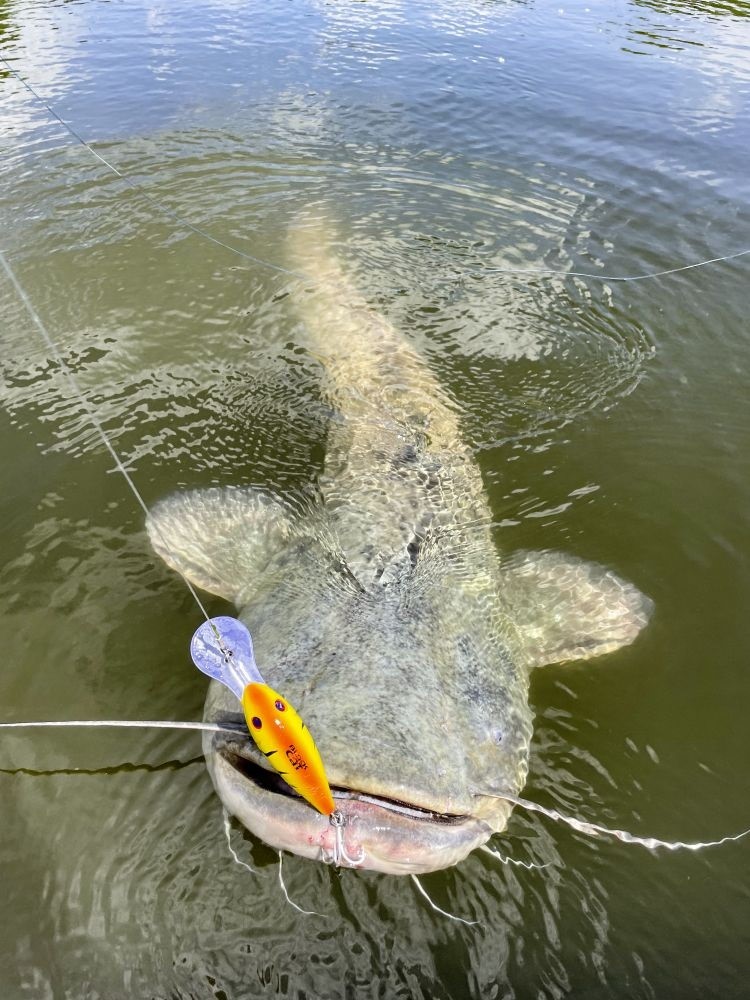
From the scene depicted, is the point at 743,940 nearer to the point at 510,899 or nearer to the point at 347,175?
the point at 510,899

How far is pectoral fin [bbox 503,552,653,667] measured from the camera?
11.4 feet

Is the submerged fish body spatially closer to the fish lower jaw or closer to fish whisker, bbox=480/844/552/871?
the fish lower jaw

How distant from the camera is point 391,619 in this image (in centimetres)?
291

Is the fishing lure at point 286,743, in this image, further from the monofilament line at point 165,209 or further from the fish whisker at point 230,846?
the monofilament line at point 165,209

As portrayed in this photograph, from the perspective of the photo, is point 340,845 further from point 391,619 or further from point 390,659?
point 391,619

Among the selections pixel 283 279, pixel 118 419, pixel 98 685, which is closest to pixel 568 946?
pixel 98 685

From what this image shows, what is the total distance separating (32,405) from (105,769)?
297 centimetres

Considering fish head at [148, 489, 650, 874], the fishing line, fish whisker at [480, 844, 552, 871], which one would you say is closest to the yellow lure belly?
fish head at [148, 489, 650, 874]

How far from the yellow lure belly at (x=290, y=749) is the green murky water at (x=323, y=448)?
825 millimetres

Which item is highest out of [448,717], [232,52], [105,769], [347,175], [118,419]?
[232,52]

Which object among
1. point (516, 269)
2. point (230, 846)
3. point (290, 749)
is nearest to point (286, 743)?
point (290, 749)

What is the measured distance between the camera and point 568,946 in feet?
8.37

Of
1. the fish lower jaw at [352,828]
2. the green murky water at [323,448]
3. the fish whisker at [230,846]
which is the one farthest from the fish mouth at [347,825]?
the green murky water at [323,448]

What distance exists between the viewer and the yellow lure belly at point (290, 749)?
6.62ft
